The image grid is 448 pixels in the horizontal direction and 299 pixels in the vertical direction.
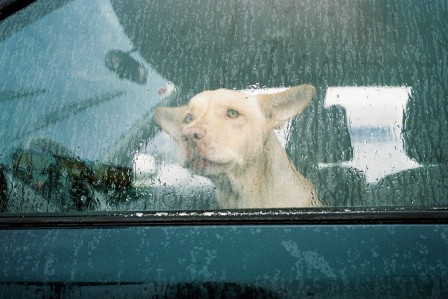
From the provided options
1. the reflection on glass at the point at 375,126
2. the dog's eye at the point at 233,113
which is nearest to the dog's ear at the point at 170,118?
the dog's eye at the point at 233,113

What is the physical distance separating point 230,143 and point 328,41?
1.15ft

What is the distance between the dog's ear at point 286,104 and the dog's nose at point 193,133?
7.3 inches

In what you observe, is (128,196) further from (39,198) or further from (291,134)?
(291,134)

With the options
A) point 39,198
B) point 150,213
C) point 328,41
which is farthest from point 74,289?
point 328,41

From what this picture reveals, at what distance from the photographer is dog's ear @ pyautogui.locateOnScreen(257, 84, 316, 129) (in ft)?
3.70

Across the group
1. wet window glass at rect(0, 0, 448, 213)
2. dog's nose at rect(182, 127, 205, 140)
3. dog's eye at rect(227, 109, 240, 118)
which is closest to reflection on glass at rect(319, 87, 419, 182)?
wet window glass at rect(0, 0, 448, 213)

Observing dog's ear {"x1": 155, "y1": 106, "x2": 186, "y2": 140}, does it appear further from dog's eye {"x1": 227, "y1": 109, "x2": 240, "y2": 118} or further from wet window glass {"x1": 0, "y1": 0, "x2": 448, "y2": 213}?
dog's eye {"x1": 227, "y1": 109, "x2": 240, "y2": 118}

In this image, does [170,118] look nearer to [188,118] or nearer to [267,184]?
[188,118]

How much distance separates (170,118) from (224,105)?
0.15 metres

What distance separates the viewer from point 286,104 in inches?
44.1

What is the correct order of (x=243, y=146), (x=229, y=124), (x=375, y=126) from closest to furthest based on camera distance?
(x=375, y=126)
(x=243, y=146)
(x=229, y=124)

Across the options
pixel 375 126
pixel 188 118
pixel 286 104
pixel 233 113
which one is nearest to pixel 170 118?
pixel 188 118

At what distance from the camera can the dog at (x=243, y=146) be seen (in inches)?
41.1

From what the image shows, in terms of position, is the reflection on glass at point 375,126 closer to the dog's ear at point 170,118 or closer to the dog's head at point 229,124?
the dog's head at point 229,124
